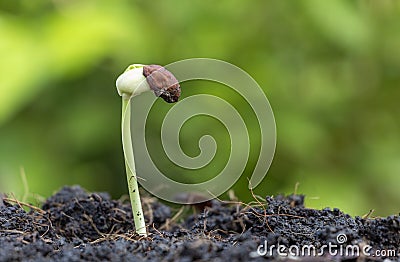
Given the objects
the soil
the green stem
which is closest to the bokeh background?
the soil

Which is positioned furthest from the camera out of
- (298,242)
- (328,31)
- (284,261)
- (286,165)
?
(286,165)

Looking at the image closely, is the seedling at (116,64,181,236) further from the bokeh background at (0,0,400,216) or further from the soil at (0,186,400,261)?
the bokeh background at (0,0,400,216)

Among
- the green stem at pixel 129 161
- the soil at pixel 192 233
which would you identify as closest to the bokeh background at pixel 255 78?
the soil at pixel 192 233

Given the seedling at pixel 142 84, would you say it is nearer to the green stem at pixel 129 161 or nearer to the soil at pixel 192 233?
the green stem at pixel 129 161

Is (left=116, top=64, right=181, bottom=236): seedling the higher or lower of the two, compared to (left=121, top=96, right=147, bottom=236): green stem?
higher

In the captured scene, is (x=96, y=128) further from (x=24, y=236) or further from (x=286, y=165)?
(x=24, y=236)

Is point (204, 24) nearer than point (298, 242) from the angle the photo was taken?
No

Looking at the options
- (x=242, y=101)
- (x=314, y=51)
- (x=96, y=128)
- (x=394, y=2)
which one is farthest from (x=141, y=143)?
(x=394, y=2)
